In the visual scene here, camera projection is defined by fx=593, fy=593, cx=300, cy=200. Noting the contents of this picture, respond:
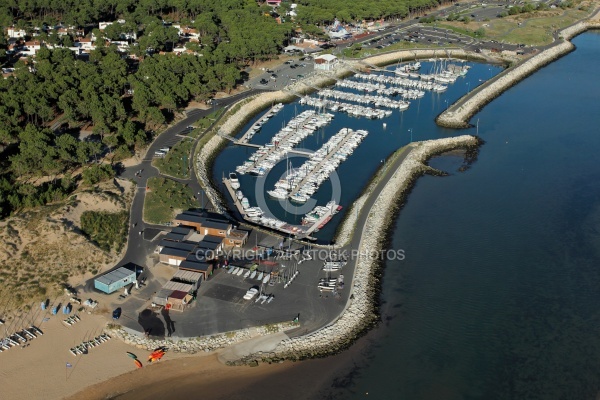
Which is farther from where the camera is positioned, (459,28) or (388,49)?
(459,28)

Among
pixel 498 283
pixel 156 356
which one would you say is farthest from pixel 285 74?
pixel 156 356

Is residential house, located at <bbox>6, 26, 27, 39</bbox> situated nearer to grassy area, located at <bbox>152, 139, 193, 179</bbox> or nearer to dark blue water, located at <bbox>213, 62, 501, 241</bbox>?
A: dark blue water, located at <bbox>213, 62, 501, 241</bbox>

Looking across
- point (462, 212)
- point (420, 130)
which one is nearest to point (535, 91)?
point (420, 130)

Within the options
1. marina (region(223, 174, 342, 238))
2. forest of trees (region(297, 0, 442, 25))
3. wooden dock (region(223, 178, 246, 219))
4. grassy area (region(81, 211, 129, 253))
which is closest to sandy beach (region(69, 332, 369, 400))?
grassy area (region(81, 211, 129, 253))

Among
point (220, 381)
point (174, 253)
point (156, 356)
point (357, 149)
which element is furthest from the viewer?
point (357, 149)

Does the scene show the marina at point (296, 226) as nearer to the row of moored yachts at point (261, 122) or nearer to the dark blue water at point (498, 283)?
the dark blue water at point (498, 283)

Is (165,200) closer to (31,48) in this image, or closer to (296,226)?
(296,226)

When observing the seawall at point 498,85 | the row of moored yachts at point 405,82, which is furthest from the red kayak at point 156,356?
the row of moored yachts at point 405,82
